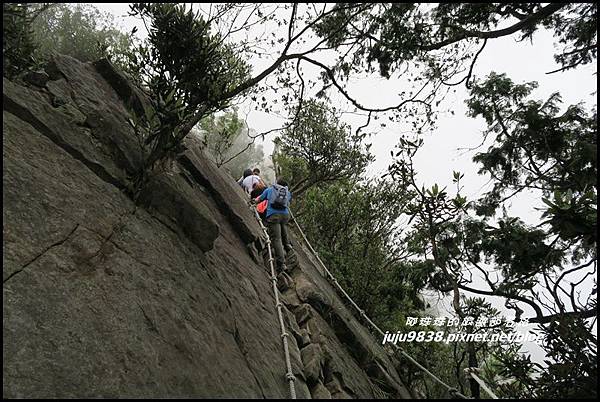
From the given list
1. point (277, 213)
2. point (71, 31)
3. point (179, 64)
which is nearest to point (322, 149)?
point (277, 213)

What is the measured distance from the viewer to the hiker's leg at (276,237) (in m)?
7.55

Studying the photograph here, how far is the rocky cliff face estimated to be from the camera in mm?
2338

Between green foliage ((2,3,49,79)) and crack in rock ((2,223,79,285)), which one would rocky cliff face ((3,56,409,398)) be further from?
green foliage ((2,3,49,79))

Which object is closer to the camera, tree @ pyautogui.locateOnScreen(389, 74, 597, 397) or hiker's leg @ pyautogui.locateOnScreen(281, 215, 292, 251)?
tree @ pyautogui.locateOnScreen(389, 74, 597, 397)

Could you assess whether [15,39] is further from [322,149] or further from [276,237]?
[322,149]

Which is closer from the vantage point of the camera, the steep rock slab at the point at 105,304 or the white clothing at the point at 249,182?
the steep rock slab at the point at 105,304

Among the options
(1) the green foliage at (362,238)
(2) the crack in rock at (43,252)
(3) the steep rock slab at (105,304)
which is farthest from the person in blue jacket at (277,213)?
(2) the crack in rock at (43,252)

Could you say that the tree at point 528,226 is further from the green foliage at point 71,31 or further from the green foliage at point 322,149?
the green foliage at point 71,31

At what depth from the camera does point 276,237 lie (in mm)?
7797

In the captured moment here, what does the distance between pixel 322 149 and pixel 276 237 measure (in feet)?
22.2

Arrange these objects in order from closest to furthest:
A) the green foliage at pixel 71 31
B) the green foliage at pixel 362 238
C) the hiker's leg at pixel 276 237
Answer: the hiker's leg at pixel 276 237 → the green foliage at pixel 362 238 → the green foliage at pixel 71 31

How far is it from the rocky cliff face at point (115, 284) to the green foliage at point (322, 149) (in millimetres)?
8313

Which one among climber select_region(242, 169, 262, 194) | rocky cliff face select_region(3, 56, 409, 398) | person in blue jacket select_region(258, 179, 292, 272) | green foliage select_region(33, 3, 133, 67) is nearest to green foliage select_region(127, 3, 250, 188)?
rocky cliff face select_region(3, 56, 409, 398)

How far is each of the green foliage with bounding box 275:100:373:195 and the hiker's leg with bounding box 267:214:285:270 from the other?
21.0ft
